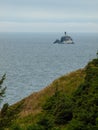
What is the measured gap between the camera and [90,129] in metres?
20.7

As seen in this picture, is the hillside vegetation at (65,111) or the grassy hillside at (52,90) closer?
the hillside vegetation at (65,111)

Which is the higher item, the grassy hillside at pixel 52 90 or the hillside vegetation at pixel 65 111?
the hillside vegetation at pixel 65 111

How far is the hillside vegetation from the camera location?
1975cm

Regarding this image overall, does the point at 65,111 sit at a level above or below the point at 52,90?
above

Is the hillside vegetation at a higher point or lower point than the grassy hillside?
higher

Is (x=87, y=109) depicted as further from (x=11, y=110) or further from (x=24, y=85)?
(x=24, y=85)

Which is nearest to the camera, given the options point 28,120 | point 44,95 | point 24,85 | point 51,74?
point 28,120

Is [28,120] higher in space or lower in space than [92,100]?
lower

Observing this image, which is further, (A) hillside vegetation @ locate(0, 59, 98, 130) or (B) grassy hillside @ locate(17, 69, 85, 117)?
(B) grassy hillside @ locate(17, 69, 85, 117)

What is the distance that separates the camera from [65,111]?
27.3m

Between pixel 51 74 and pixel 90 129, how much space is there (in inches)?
3603

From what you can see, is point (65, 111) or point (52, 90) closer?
point (65, 111)

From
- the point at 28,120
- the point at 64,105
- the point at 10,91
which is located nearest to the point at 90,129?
the point at 64,105

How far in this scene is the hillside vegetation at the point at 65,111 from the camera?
64.8 ft
